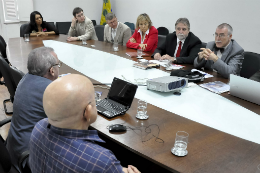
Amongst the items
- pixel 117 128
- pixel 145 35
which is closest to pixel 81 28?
pixel 145 35

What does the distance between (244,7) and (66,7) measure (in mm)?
5155

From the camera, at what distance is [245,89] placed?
212cm

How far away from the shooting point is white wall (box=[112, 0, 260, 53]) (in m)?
4.72

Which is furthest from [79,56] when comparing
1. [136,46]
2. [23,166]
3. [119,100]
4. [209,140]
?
[209,140]

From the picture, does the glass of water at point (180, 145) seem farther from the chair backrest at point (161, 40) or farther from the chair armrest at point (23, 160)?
the chair backrest at point (161, 40)

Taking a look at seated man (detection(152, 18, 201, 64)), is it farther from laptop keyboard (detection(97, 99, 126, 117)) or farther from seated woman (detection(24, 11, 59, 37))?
seated woman (detection(24, 11, 59, 37))

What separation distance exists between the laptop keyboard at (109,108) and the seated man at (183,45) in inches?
62.7

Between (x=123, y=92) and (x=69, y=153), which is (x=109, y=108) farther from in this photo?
(x=69, y=153)

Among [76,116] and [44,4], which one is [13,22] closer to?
[44,4]

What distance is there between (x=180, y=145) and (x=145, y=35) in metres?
3.18

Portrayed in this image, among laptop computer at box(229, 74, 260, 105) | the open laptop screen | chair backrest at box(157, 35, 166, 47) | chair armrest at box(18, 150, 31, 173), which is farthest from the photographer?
chair backrest at box(157, 35, 166, 47)

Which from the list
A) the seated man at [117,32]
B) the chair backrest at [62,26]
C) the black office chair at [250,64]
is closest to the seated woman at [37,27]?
the seated man at [117,32]

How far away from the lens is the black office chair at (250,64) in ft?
9.60

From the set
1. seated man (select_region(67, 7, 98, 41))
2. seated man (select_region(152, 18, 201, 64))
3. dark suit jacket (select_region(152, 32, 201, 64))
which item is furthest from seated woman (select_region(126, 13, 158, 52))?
seated man (select_region(67, 7, 98, 41))
